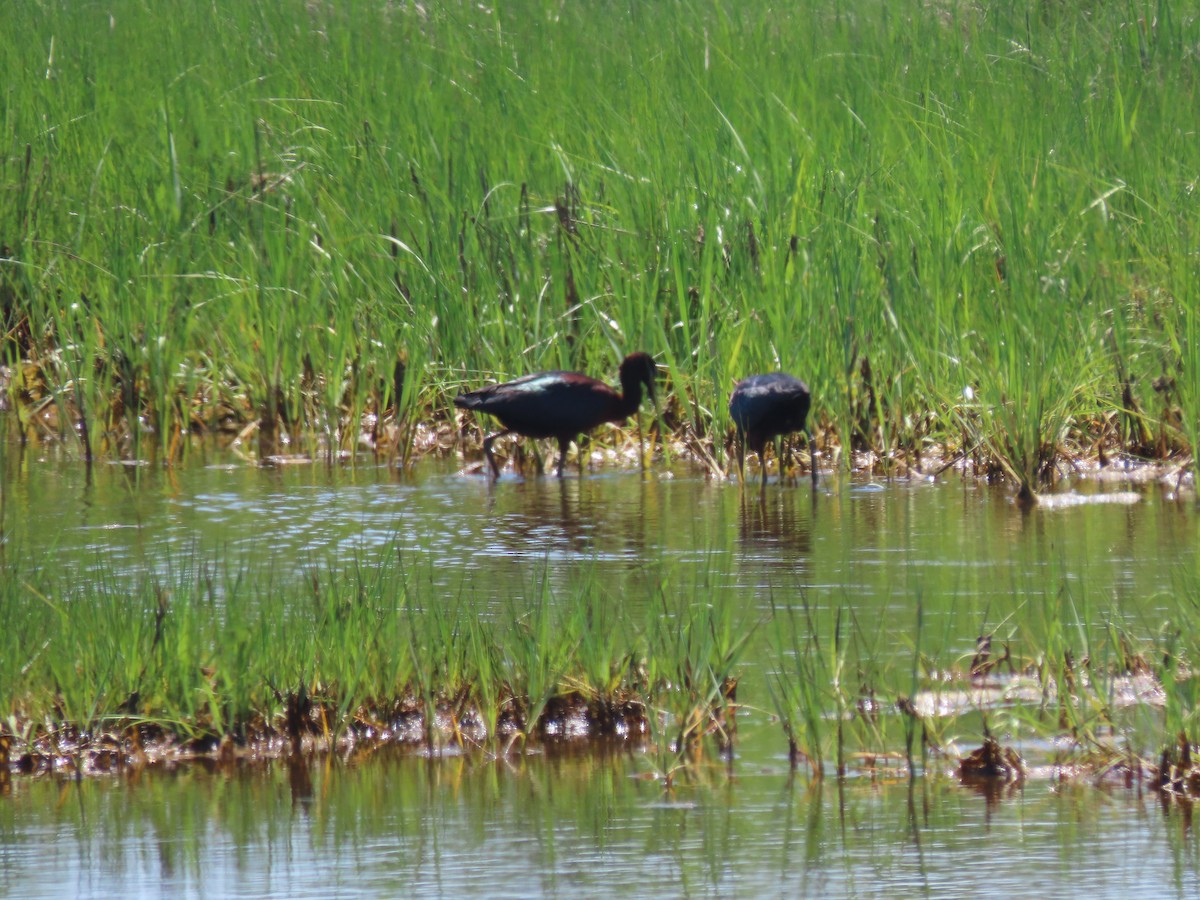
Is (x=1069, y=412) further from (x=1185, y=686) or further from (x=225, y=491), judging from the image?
(x=1185, y=686)

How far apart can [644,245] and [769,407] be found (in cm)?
136

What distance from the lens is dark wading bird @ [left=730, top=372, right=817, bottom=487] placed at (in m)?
7.55

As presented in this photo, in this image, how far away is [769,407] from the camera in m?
7.55

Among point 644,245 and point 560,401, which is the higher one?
point 644,245

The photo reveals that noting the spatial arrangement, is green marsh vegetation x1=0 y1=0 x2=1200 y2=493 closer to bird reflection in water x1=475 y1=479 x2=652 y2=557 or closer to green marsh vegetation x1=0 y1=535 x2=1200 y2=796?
bird reflection in water x1=475 y1=479 x2=652 y2=557

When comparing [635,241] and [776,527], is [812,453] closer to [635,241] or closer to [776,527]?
[776,527]

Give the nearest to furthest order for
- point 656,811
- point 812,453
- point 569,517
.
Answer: point 656,811
point 569,517
point 812,453

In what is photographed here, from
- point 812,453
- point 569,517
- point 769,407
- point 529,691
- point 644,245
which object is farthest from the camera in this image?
point 644,245

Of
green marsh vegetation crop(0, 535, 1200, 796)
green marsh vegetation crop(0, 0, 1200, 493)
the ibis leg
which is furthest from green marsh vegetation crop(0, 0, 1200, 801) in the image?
green marsh vegetation crop(0, 535, 1200, 796)

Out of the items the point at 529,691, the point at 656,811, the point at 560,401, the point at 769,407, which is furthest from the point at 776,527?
the point at 656,811

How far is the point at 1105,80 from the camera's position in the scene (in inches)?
395

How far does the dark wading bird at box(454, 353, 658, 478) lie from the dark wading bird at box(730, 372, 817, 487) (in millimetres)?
657

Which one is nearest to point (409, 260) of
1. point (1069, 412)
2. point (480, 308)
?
point (480, 308)

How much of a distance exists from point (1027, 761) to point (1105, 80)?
22.1ft
